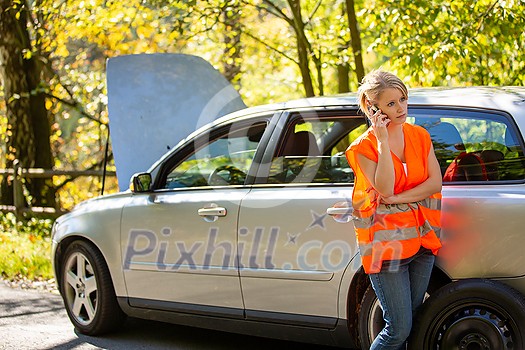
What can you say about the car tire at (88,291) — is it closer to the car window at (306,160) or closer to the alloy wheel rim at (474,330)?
the car window at (306,160)

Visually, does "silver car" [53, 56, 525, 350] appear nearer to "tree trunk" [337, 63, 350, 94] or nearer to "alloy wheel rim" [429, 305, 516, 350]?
"alloy wheel rim" [429, 305, 516, 350]

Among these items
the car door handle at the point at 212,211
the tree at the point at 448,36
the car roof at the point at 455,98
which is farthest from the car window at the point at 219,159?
the tree at the point at 448,36

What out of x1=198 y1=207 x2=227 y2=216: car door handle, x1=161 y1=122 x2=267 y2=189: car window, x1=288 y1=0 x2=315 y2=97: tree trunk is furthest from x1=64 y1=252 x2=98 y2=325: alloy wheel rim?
x1=288 y1=0 x2=315 y2=97: tree trunk

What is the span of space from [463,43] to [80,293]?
4467mm

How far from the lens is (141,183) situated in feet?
19.4

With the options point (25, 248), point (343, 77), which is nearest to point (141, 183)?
point (25, 248)

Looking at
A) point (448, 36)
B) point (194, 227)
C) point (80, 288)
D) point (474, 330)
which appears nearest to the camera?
point (474, 330)

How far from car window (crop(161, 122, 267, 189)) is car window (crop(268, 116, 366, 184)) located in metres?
0.22

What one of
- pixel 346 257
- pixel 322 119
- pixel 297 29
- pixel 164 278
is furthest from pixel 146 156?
pixel 297 29

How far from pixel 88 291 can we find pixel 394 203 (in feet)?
10.3

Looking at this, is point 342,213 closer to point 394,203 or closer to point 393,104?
point 394,203

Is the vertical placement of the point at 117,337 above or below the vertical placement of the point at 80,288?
below

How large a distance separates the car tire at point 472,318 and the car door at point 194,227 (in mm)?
1466

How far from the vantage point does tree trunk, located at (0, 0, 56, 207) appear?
45.5 feet
